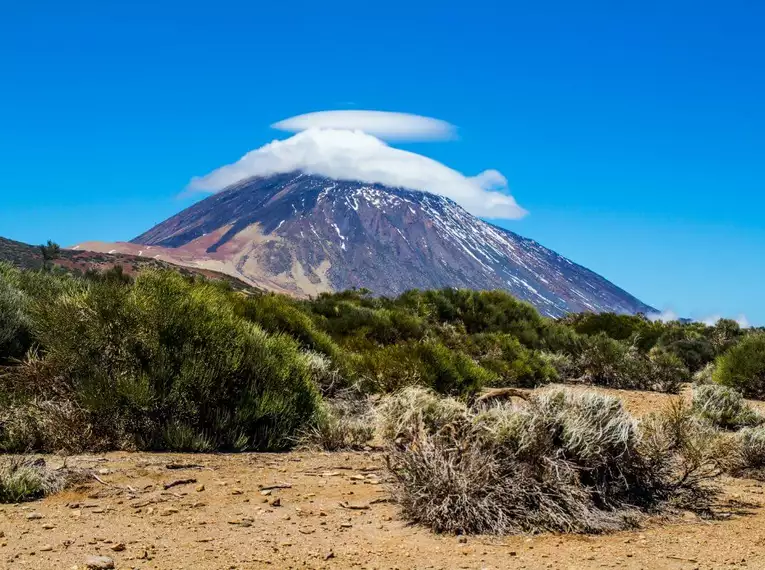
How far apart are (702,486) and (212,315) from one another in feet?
17.4

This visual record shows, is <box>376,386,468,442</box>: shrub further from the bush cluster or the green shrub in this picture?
the green shrub

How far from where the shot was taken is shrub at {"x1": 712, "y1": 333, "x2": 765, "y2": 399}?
16.6 m

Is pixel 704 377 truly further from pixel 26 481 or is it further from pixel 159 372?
pixel 26 481

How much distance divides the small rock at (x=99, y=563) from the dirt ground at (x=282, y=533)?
0.18 ft

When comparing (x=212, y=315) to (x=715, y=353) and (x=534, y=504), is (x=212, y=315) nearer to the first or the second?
(x=534, y=504)

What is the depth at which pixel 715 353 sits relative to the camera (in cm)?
2267

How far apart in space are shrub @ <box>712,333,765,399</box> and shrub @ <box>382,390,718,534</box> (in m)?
10.8

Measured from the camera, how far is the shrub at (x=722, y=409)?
1109 centimetres

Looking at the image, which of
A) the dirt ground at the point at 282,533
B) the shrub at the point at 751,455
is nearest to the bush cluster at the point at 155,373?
the dirt ground at the point at 282,533

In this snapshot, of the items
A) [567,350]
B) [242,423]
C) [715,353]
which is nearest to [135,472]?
[242,423]

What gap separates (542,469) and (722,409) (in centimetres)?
636

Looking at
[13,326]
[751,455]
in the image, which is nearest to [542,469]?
[751,455]

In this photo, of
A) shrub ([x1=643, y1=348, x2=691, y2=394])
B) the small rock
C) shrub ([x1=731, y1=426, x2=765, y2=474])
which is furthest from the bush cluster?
shrub ([x1=643, y1=348, x2=691, y2=394])

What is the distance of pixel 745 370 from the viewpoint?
1684cm
